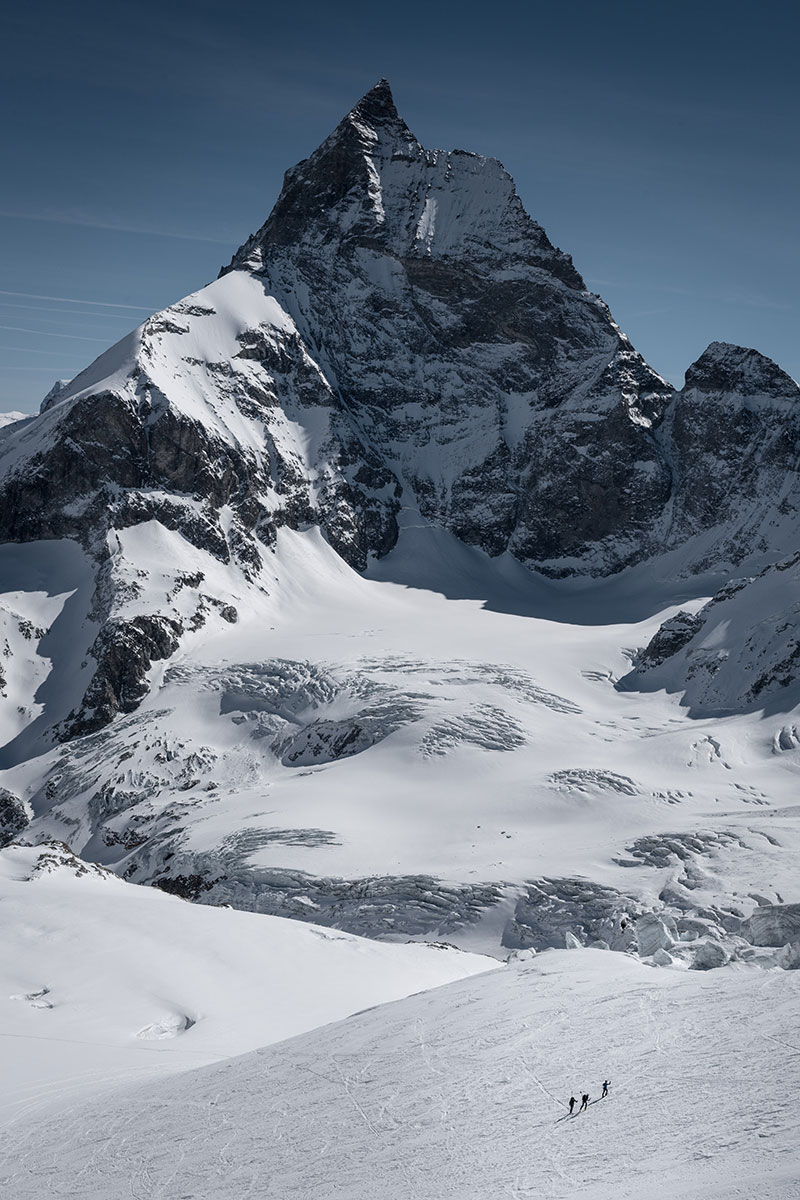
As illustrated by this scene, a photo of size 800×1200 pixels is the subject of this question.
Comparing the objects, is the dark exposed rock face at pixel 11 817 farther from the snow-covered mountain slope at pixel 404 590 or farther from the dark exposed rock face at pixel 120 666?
the dark exposed rock face at pixel 120 666

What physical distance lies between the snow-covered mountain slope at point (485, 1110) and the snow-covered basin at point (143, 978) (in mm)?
3557

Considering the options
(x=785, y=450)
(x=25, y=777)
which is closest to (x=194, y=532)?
(x=25, y=777)

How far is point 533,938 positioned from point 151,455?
77.5m

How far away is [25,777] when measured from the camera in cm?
8419

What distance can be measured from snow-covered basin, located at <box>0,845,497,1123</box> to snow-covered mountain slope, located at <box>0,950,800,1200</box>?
356 centimetres

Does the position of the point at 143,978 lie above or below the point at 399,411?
below

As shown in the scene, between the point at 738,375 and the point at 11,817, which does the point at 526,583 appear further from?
the point at 11,817

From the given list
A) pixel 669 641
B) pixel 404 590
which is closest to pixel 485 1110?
pixel 669 641

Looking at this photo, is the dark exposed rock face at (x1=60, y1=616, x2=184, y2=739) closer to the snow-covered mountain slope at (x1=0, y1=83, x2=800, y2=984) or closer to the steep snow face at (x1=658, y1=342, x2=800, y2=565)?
the snow-covered mountain slope at (x1=0, y1=83, x2=800, y2=984)

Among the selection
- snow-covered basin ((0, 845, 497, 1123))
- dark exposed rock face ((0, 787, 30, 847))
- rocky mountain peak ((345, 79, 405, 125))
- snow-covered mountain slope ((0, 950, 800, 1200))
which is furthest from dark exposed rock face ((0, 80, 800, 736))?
snow-covered mountain slope ((0, 950, 800, 1200))

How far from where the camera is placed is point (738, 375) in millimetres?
145000

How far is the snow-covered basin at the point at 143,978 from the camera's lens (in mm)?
26672

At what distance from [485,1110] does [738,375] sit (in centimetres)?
14227

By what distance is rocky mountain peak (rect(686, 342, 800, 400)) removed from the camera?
144 metres
